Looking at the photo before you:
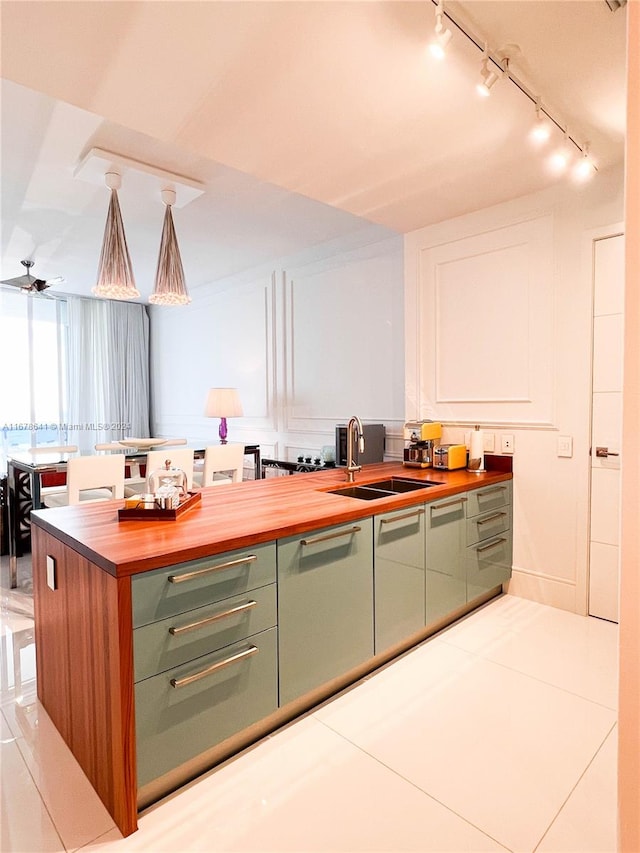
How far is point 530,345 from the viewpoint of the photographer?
2830 millimetres

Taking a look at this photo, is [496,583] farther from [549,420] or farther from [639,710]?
[639,710]

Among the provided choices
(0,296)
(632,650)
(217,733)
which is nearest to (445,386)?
(217,733)

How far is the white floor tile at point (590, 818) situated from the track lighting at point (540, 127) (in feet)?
7.97

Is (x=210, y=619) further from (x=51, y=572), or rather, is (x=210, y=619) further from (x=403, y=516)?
(x=403, y=516)

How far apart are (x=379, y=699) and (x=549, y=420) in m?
1.78

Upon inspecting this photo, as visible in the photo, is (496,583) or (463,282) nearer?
(496,583)

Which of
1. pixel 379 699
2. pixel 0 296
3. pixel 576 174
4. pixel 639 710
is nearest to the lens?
pixel 639 710

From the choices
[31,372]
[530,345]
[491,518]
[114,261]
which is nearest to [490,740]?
[491,518]

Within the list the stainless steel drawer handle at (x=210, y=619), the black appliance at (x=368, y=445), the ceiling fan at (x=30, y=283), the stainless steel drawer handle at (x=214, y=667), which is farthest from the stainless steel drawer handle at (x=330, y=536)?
the ceiling fan at (x=30, y=283)

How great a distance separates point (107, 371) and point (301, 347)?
10.7ft

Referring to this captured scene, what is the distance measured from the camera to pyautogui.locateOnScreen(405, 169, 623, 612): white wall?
2643mm

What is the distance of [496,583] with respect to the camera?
2855mm

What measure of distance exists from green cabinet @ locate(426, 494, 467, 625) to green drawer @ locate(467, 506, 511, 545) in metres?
0.08

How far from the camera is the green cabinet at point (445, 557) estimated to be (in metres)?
2.35
